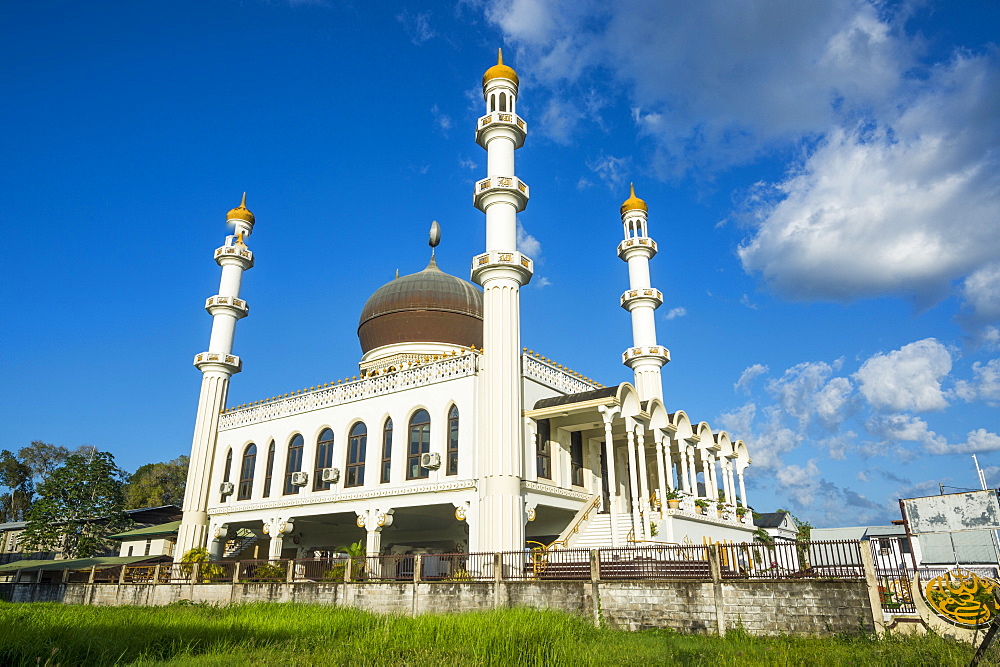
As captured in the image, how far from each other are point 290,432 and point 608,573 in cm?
1853

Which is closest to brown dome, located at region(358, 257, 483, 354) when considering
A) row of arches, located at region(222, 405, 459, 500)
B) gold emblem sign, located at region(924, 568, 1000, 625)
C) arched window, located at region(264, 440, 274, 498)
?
row of arches, located at region(222, 405, 459, 500)

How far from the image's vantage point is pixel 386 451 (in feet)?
92.6

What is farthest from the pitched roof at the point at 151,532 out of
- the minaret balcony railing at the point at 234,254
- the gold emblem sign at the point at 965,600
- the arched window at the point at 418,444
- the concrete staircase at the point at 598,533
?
the gold emblem sign at the point at 965,600

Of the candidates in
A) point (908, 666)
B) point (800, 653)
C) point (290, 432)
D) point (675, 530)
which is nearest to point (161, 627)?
point (800, 653)

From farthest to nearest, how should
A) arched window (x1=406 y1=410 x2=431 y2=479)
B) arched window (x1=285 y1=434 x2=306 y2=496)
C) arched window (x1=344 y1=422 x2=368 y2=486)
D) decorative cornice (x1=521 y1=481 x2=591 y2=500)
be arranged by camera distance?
1. arched window (x1=285 y1=434 x2=306 y2=496)
2. arched window (x1=344 y1=422 x2=368 y2=486)
3. arched window (x1=406 y1=410 x2=431 y2=479)
4. decorative cornice (x1=521 y1=481 x2=591 y2=500)

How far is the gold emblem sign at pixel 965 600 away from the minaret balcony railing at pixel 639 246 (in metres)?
24.2

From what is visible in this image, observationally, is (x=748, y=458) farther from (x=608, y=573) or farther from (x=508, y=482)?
(x=608, y=573)

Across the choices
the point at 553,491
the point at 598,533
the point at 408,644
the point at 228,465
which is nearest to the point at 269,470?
the point at 228,465

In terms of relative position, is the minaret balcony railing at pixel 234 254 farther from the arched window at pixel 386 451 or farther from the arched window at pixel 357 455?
the arched window at pixel 386 451

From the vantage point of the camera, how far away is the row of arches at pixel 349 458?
26.7 meters

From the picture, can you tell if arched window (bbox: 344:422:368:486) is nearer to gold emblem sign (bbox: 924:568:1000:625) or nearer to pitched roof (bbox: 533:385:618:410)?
pitched roof (bbox: 533:385:618:410)

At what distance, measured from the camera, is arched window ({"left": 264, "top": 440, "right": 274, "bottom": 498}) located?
31969mm

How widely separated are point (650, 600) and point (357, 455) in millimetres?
15828

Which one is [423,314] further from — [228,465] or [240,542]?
[240,542]
